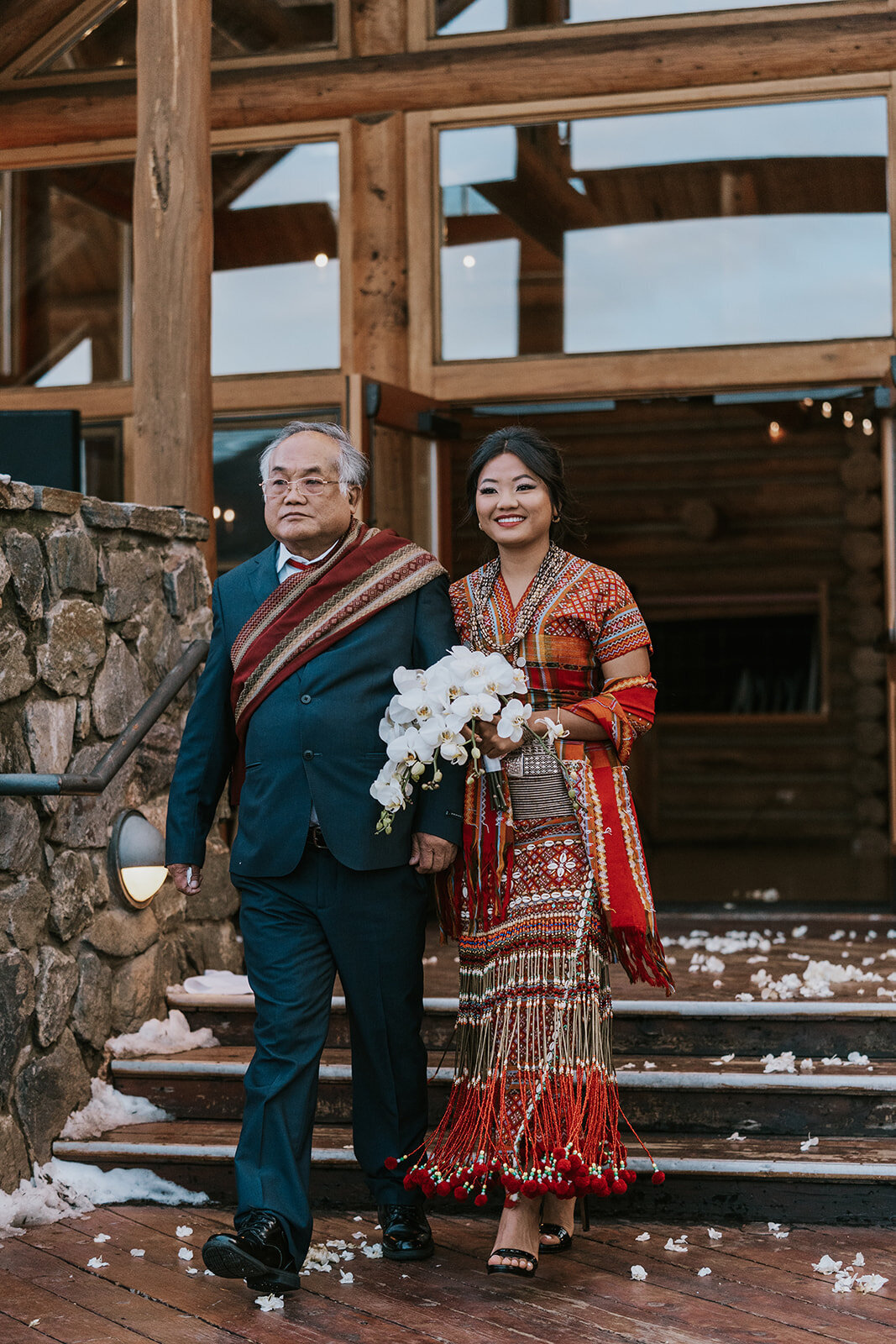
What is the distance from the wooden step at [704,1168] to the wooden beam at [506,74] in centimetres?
404

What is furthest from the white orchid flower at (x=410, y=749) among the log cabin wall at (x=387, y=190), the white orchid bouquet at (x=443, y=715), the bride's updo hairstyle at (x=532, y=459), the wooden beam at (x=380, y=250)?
the wooden beam at (x=380, y=250)

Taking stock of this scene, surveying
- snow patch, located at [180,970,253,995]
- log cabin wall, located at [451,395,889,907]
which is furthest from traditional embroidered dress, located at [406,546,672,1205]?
log cabin wall, located at [451,395,889,907]

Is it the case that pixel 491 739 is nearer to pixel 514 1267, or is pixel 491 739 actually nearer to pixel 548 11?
pixel 514 1267

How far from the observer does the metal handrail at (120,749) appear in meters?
3.29

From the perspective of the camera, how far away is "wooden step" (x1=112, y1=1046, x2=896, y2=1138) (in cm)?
343

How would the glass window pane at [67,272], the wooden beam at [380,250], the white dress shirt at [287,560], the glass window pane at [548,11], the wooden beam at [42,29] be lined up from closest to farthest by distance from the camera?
the white dress shirt at [287,560] → the glass window pane at [548,11] → the wooden beam at [380,250] → the wooden beam at [42,29] → the glass window pane at [67,272]

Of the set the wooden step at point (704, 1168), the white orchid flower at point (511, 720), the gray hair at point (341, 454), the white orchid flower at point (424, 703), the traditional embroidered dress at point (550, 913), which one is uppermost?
the gray hair at point (341, 454)

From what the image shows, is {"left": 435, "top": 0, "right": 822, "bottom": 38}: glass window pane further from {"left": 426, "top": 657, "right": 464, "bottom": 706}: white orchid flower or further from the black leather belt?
the black leather belt

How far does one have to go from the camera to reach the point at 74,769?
3670 millimetres

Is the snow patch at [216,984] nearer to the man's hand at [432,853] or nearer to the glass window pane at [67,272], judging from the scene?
the man's hand at [432,853]

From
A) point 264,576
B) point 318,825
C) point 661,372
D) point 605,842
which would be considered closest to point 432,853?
point 318,825

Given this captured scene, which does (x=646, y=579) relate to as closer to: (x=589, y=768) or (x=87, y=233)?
(x=87, y=233)

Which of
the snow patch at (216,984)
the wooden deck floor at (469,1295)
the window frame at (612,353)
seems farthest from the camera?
the window frame at (612,353)

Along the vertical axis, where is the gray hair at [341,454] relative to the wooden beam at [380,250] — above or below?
below
